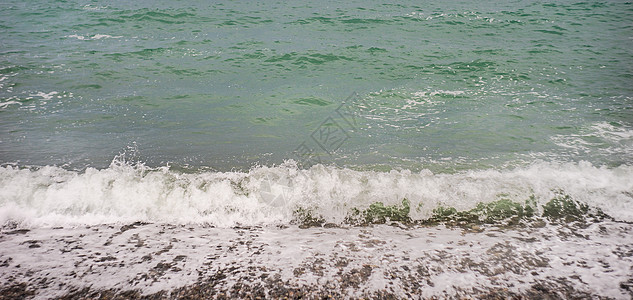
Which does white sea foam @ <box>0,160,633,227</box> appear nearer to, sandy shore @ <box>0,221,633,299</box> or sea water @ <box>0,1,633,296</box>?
sea water @ <box>0,1,633,296</box>

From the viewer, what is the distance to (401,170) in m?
5.27

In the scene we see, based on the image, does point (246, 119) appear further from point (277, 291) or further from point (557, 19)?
point (557, 19)

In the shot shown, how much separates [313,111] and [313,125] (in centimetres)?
74

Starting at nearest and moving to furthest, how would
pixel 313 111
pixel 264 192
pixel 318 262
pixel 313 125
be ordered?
pixel 318 262 < pixel 264 192 < pixel 313 125 < pixel 313 111

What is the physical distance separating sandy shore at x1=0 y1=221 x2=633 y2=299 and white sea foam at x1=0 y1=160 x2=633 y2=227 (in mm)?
326

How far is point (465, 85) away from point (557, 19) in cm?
1121

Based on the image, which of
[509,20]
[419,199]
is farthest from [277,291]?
[509,20]

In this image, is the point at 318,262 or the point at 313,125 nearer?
the point at 318,262

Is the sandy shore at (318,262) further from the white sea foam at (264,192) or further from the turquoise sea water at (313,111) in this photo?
the turquoise sea water at (313,111)

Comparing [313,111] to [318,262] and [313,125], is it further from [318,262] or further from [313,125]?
[318,262]

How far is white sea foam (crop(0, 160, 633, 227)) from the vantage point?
4.36m

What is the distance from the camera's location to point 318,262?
3.41m

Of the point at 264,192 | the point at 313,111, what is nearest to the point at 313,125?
the point at 313,111

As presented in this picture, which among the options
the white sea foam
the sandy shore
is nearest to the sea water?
the white sea foam
